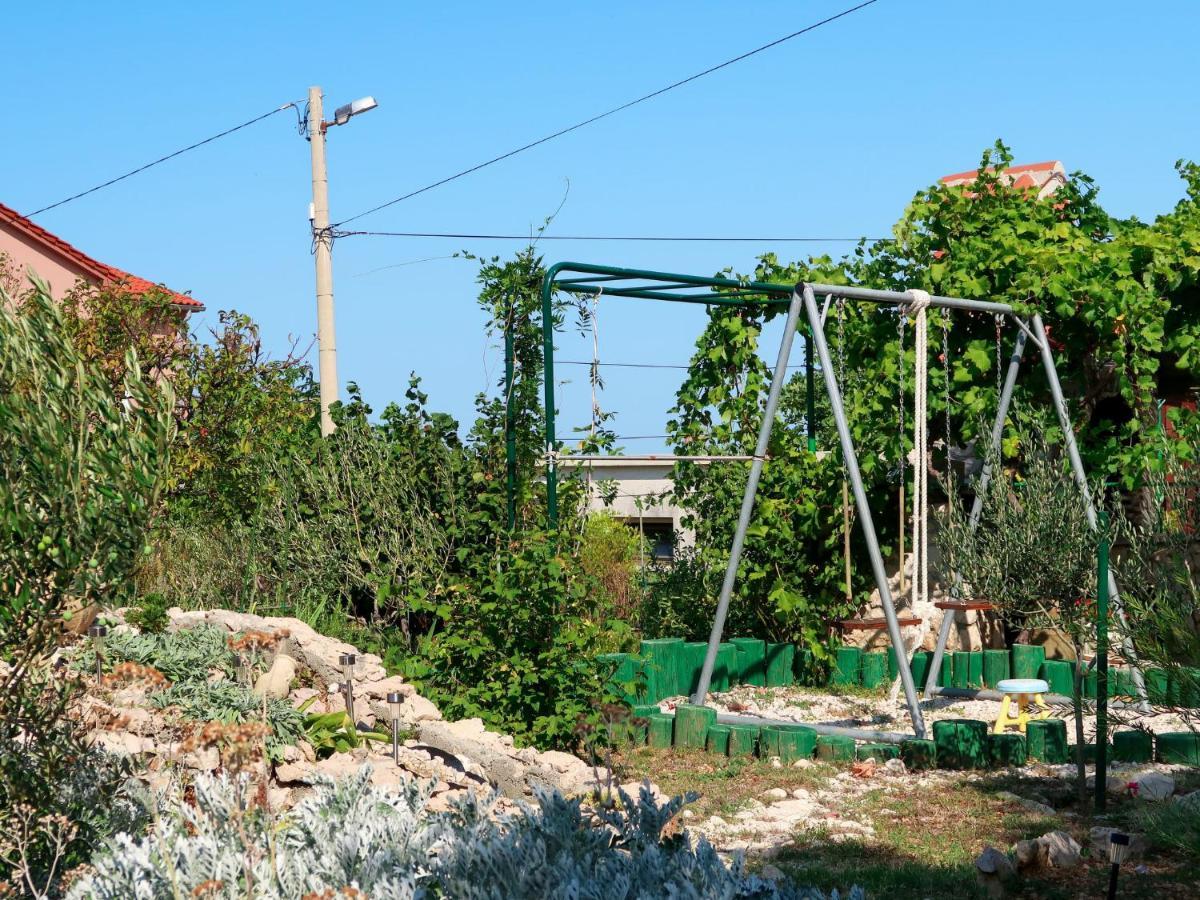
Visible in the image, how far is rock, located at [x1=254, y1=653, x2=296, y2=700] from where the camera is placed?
6676 millimetres

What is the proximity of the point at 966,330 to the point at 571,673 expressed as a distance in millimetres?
5072

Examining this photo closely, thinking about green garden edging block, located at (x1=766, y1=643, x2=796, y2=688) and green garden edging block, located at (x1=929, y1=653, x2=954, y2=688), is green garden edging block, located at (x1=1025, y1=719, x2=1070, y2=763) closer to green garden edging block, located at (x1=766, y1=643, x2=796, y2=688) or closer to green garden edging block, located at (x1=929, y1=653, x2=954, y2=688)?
green garden edging block, located at (x1=929, y1=653, x2=954, y2=688)

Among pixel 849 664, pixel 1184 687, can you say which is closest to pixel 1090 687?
pixel 849 664

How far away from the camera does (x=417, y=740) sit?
7.06 meters

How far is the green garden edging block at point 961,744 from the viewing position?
768cm

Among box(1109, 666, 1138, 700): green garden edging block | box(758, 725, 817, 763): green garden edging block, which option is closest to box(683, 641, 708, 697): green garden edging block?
box(758, 725, 817, 763): green garden edging block

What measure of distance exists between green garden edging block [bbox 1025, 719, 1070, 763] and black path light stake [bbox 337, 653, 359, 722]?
13.1 ft

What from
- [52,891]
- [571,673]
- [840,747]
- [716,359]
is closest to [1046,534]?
[840,747]

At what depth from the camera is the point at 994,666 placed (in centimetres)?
1051

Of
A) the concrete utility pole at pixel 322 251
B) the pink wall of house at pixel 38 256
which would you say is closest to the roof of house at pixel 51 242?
the pink wall of house at pixel 38 256

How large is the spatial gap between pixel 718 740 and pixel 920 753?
122cm

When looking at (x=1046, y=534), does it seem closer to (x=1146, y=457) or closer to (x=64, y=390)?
(x=1146, y=457)

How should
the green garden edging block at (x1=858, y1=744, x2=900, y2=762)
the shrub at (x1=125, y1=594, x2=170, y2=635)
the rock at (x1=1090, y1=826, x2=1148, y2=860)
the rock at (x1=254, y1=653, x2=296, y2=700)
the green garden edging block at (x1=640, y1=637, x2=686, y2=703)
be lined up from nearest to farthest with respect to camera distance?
the rock at (x1=1090, y1=826, x2=1148, y2=860) < the rock at (x1=254, y1=653, x2=296, y2=700) < the shrub at (x1=125, y1=594, x2=170, y2=635) < the green garden edging block at (x1=858, y1=744, x2=900, y2=762) < the green garden edging block at (x1=640, y1=637, x2=686, y2=703)

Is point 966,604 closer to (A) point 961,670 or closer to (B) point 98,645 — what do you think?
(A) point 961,670
